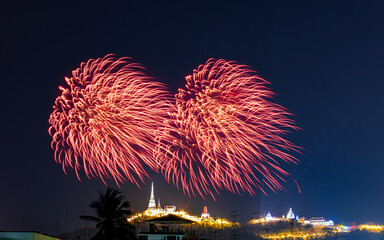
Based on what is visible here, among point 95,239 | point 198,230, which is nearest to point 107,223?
point 95,239

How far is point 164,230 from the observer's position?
8219cm

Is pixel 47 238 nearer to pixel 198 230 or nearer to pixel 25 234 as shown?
pixel 25 234

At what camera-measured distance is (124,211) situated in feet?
212

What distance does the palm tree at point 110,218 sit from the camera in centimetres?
6322

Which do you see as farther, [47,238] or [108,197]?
[108,197]

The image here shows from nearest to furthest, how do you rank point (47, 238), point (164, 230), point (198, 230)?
1. point (47, 238)
2. point (164, 230)
3. point (198, 230)

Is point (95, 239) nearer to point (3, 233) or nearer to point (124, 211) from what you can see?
point (124, 211)

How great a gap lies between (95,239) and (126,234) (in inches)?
134

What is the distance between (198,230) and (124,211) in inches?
5004

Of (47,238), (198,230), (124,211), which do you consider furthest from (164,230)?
(198,230)

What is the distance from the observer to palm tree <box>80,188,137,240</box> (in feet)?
207

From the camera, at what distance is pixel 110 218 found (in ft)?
209

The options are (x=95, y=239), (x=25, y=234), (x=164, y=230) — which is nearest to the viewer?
(x=25, y=234)

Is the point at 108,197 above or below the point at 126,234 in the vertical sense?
above
